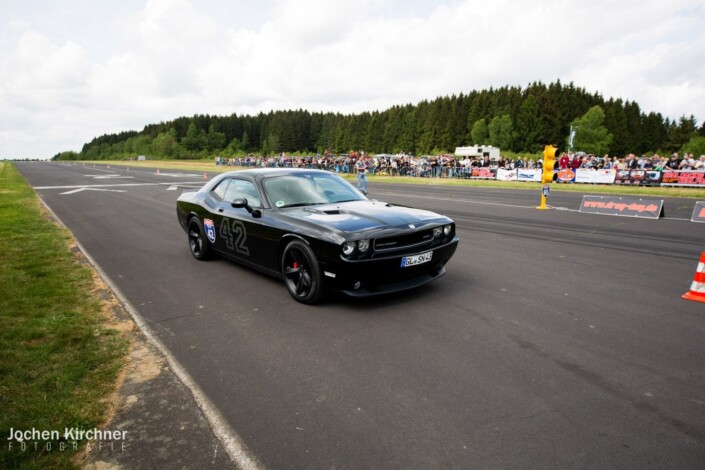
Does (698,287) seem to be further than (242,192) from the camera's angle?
No

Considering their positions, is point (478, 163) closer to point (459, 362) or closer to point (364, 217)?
point (364, 217)

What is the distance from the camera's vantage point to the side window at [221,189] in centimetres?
641

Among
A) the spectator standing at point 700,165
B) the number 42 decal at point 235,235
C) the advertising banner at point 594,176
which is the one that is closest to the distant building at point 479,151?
the advertising banner at point 594,176

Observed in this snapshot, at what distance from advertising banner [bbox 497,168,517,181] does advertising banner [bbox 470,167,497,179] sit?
1.46 feet

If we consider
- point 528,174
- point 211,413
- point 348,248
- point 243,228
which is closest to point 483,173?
point 528,174

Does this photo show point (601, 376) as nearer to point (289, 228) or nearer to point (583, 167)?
point (289, 228)

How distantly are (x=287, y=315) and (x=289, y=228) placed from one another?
976 millimetres

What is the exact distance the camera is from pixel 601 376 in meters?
3.15

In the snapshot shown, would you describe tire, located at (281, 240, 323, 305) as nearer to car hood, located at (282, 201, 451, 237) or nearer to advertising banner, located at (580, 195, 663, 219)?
car hood, located at (282, 201, 451, 237)

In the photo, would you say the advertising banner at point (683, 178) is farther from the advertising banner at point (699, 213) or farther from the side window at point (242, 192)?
the side window at point (242, 192)

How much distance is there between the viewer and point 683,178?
19.8 m

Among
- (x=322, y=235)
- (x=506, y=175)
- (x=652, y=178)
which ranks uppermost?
(x=322, y=235)

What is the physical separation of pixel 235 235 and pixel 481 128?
3713 inches

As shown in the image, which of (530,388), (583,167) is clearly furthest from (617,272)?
(583,167)
